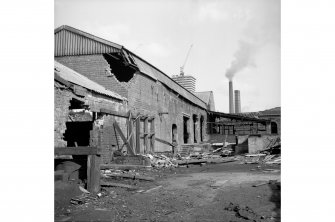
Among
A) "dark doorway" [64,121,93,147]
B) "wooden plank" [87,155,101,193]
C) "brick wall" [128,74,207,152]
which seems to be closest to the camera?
"wooden plank" [87,155,101,193]

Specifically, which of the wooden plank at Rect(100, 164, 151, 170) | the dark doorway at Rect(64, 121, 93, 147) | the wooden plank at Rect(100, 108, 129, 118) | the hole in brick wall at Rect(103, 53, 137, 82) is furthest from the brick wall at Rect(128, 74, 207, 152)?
the wooden plank at Rect(100, 164, 151, 170)

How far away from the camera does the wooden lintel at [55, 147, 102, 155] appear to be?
633 centimetres

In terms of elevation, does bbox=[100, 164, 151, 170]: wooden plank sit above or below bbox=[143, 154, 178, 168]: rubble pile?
above

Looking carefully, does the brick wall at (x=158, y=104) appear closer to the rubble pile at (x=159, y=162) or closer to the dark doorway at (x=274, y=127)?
the rubble pile at (x=159, y=162)

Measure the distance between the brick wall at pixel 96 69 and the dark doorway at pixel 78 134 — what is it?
9.59 feet

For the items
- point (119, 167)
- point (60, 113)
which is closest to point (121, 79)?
point (119, 167)

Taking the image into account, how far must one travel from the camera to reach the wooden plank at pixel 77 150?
6.33m

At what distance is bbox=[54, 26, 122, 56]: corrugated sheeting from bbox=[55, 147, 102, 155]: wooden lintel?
842cm

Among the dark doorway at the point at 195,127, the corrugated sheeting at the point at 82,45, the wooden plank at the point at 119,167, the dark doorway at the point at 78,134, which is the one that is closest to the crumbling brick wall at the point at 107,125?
the dark doorway at the point at 78,134

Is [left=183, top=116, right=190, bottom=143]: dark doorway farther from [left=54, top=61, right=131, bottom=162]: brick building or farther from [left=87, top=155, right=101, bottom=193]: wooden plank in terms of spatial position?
[left=87, top=155, right=101, bottom=193]: wooden plank

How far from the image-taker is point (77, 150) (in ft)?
21.2

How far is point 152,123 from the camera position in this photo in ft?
55.6
